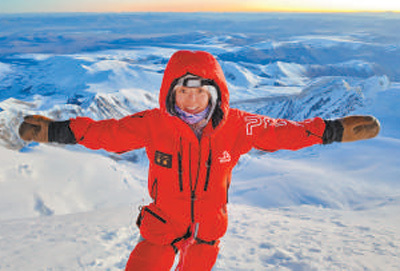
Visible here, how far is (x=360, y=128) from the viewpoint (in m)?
2.37

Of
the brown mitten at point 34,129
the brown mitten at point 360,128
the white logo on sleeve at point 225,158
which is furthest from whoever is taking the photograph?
the white logo on sleeve at point 225,158

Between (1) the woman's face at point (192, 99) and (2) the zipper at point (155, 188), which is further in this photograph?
(2) the zipper at point (155, 188)

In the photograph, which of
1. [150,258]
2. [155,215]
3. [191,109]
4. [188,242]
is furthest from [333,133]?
[150,258]

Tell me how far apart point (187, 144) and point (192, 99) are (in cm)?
40

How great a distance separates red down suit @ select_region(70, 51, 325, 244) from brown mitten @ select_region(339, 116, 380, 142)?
216 millimetres

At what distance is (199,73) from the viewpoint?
2.25 metres

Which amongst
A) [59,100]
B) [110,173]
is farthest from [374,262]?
[59,100]

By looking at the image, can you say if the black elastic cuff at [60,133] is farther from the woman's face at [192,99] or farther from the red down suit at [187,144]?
the woman's face at [192,99]

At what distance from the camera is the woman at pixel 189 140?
2299 mm

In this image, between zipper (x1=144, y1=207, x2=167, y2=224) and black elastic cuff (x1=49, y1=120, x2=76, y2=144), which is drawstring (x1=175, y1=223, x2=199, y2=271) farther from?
black elastic cuff (x1=49, y1=120, x2=76, y2=144)

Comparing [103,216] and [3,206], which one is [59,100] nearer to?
[3,206]

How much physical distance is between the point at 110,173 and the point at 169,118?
2456 cm

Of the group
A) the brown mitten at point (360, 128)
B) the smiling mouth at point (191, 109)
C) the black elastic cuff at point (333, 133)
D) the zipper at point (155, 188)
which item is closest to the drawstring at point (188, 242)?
the zipper at point (155, 188)

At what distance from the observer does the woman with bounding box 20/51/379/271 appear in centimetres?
230
